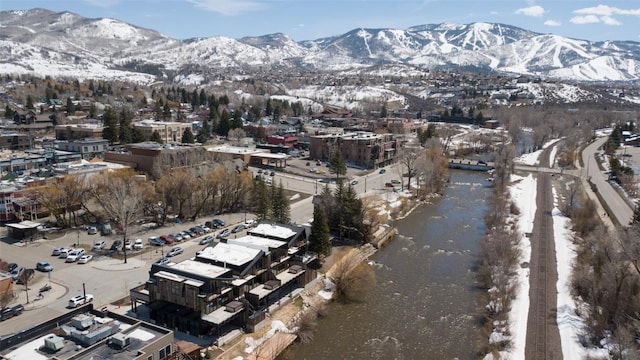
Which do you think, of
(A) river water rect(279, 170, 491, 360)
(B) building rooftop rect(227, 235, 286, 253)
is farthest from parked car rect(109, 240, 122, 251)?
(A) river water rect(279, 170, 491, 360)

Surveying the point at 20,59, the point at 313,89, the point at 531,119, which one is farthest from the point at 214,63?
the point at 531,119

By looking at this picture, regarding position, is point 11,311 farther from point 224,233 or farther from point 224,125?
point 224,125

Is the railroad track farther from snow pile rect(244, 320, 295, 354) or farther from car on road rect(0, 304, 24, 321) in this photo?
car on road rect(0, 304, 24, 321)

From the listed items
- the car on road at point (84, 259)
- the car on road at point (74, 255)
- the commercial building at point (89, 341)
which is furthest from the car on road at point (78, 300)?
the car on road at point (74, 255)

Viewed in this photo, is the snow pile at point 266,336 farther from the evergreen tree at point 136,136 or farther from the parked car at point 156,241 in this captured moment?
the evergreen tree at point 136,136

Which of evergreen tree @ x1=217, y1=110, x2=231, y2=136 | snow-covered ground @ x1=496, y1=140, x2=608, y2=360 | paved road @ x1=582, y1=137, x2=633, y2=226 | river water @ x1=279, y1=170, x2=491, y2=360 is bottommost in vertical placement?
river water @ x1=279, y1=170, x2=491, y2=360

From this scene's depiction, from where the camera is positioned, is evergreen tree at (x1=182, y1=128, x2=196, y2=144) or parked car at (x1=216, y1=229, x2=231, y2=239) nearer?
parked car at (x1=216, y1=229, x2=231, y2=239)
